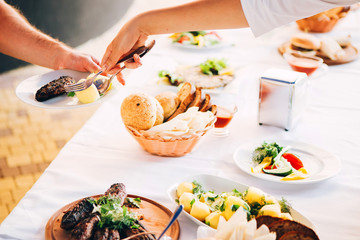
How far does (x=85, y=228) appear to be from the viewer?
3.10ft

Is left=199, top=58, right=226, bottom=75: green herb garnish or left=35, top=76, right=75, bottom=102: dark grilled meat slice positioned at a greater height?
left=35, top=76, right=75, bottom=102: dark grilled meat slice

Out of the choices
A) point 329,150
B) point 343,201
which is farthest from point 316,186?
point 329,150

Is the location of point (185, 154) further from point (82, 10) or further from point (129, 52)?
point (82, 10)

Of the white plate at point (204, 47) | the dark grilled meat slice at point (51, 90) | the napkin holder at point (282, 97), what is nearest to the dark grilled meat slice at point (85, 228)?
the dark grilled meat slice at point (51, 90)

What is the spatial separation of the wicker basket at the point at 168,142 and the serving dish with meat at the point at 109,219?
28 cm

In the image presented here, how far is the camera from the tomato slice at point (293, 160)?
4.50 ft

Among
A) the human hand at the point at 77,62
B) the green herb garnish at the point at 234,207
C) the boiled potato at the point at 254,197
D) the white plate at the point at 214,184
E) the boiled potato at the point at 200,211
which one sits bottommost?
the white plate at the point at 214,184

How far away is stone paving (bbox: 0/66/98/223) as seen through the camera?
9.50 feet

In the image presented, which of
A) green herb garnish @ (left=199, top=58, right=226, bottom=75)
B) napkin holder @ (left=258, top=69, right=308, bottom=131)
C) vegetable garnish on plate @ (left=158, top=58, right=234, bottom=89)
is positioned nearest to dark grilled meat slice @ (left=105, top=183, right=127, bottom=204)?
napkin holder @ (left=258, top=69, right=308, bottom=131)

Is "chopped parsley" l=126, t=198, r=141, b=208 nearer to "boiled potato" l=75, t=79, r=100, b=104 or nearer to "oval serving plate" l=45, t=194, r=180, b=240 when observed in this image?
"oval serving plate" l=45, t=194, r=180, b=240

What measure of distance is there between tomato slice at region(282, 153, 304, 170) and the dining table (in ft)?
0.29

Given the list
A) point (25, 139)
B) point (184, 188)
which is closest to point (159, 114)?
point (184, 188)

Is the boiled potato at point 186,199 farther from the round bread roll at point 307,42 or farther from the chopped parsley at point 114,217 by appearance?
the round bread roll at point 307,42

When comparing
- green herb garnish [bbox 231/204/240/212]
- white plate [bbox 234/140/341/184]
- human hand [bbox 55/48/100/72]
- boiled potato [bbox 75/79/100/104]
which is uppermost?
boiled potato [bbox 75/79/100/104]
